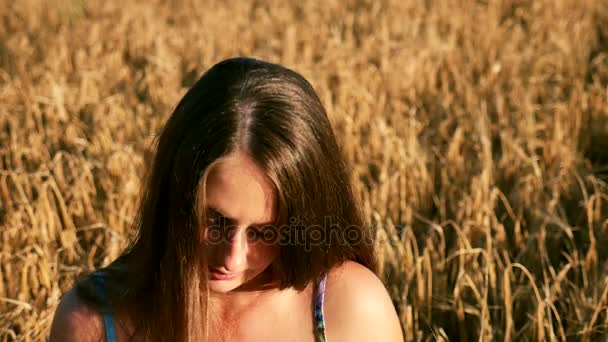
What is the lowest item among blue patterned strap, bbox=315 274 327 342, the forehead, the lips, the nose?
blue patterned strap, bbox=315 274 327 342

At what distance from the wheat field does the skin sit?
1.59 feet

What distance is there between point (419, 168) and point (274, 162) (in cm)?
161

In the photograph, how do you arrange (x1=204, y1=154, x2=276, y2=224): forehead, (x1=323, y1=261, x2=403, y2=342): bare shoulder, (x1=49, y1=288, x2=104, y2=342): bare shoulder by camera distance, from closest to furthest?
(x1=204, y1=154, x2=276, y2=224): forehead → (x1=49, y1=288, x2=104, y2=342): bare shoulder → (x1=323, y1=261, x2=403, y2=342): bare shoulder

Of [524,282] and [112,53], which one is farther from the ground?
[112,53]

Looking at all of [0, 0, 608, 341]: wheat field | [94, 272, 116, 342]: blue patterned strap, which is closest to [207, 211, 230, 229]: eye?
[94, 272, 116, 342]: blue patterned strap

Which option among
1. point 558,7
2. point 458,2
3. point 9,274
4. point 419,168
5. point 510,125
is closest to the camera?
point 9,274

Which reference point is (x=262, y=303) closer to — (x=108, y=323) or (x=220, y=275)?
(x=220, y=275)

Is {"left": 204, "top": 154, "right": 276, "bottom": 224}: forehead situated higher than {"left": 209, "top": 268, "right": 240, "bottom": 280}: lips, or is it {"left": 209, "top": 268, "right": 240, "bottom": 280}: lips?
{"left": 204, "top": 154, "right": 276, "bottom": 224}: forehead

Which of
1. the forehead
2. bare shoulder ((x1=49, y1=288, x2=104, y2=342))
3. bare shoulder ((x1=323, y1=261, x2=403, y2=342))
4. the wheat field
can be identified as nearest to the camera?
the forehead

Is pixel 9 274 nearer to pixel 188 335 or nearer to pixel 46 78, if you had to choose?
pixel 188 335

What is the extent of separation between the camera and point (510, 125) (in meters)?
3.21

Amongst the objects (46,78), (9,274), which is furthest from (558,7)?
(9,274)

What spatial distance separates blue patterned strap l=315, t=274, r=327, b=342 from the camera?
149 cm

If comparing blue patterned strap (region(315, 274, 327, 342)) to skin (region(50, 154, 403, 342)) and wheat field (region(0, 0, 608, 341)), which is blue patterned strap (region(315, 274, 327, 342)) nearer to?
skin (region(50, 154, 403, 342))
